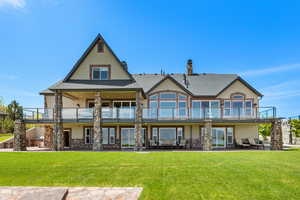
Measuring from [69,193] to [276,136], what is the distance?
729 inches

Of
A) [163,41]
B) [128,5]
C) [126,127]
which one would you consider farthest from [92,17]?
[126,127]

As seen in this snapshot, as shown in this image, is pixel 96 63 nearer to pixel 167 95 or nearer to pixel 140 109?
pixel 140 109

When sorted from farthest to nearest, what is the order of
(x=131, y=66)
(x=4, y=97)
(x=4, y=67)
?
1. (x=4, y=97)
2. (x=4, y=67)
3. (x=131, y=66)

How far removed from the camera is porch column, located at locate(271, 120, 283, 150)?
18.1m

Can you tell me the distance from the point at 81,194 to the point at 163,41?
673 inches

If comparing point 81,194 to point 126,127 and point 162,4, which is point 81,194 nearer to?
point 162,4

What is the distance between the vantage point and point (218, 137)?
69.1ft

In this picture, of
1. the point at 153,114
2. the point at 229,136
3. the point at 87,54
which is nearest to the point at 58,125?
the point at 87,54

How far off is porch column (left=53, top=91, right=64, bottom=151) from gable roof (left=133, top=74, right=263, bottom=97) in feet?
28.3

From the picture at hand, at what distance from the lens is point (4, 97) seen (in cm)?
5912

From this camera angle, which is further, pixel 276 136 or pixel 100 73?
pixel 100 73

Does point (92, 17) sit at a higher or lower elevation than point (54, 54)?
higher

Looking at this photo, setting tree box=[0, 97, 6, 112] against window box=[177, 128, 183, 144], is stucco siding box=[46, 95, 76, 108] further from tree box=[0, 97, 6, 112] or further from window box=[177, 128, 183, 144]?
tree box=[0, 97, 6, 112]

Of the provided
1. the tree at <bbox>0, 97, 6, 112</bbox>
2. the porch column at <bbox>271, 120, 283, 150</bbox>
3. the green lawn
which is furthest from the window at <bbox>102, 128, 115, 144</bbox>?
the tree at <bbox>0, 97, 6, 112</bbox>
